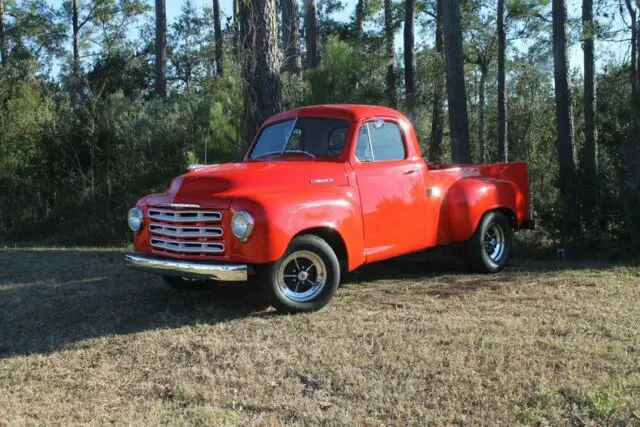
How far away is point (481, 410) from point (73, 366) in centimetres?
300

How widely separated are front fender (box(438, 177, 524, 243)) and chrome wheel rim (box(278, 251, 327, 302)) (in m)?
2.04

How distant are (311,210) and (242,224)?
27.3 inches

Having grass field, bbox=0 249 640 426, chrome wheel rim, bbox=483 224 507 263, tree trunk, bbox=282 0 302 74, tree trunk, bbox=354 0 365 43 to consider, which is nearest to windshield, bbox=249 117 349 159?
grass field, bbox=0 249 640 426

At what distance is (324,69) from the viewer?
12883 mm

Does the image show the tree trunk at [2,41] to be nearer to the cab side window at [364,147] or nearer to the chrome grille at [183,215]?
the chrome grille at [183,215]

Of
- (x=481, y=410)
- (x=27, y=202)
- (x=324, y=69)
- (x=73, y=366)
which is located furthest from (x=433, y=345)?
(x=27, y=202)

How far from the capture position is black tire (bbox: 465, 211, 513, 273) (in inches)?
312

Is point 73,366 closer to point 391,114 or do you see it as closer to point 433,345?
point 433,345

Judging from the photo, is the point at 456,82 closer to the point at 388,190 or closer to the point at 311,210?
the point at 388,190

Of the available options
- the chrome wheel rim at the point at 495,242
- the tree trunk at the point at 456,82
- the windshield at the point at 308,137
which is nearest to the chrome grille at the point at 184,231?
the windshield at the point at 308,137

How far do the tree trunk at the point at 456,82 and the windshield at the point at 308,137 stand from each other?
23.3 feet

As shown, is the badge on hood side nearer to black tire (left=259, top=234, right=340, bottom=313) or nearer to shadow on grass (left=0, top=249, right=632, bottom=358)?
black tire (left=259, top=234, right=340, bottom=313)

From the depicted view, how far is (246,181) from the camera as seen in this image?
5906 millimetres

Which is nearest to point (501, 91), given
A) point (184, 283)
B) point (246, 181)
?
point (184, 283)
